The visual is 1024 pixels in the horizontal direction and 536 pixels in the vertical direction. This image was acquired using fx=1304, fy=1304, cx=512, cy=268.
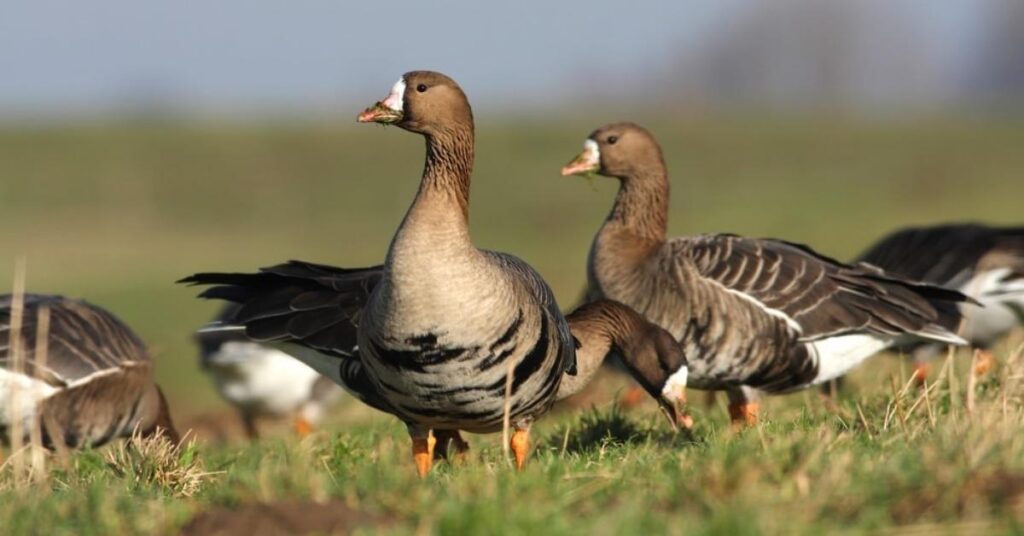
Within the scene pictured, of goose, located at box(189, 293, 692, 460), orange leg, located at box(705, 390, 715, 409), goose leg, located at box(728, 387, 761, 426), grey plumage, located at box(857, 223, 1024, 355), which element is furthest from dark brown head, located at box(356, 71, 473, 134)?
grey plumage, located at box(857, 223, 1024, 355)

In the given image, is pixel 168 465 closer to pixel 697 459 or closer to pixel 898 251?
pixel 697 459

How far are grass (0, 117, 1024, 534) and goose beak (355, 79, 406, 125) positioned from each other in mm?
1609

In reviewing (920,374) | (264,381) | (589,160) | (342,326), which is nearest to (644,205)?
(589,160)

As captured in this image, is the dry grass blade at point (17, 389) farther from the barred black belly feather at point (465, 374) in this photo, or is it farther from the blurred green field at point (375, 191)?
the blurred green field at point (375, 191)

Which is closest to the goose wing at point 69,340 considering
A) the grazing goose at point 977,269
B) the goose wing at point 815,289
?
the goose wing at point 815,289

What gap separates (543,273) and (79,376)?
23251mm

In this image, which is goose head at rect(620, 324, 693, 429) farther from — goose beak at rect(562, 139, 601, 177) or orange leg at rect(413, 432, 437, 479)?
goose beak at rect(562, 139, 601, 177)

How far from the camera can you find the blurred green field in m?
36.8

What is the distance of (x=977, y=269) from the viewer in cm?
1088

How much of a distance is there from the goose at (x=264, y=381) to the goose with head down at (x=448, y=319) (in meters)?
5.76

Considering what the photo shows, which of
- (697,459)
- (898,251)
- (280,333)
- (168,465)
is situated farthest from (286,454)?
(898,251)

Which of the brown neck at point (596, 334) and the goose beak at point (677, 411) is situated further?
the brown neck at point (596, 334)

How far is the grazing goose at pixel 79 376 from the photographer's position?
27.9 ft

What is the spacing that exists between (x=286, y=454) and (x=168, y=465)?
56.7 inches
